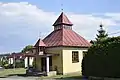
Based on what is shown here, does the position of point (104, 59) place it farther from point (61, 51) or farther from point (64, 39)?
point (64, 39)

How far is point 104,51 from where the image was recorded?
24.4 metres

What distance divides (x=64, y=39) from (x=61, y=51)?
2.08 meters

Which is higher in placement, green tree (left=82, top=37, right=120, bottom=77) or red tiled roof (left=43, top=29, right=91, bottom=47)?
red tiled roof (left=43, top=29, right=91, bottom=47)

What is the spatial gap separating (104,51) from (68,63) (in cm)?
1237

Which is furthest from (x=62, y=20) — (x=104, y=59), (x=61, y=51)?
(x=104, y=59)

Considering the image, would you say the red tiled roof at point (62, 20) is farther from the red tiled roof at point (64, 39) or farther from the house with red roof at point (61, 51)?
the red tiled roof at point (64, 39)

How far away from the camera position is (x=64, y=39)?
37.0m

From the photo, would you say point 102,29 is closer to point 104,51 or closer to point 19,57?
point 19,57

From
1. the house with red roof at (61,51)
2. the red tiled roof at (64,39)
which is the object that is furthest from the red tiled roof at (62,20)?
the red tiled roof at (64,39)

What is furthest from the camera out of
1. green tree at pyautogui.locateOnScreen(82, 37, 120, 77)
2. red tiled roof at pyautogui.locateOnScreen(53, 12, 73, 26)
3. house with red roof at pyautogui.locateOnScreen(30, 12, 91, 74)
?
red tiled roof at pyautogui.locateOnScreen(53, 12, 73, 26)

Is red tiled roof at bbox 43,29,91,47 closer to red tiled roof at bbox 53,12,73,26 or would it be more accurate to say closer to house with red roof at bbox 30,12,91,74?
house with red roof at bbox 30,12,91,74

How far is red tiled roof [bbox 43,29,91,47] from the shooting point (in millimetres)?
36562

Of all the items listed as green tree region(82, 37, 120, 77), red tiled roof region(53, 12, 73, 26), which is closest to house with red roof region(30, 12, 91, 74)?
red tiled roof region(53, 12, 73, 26)

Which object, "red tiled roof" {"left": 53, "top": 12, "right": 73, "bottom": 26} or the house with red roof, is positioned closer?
the house with red roof
